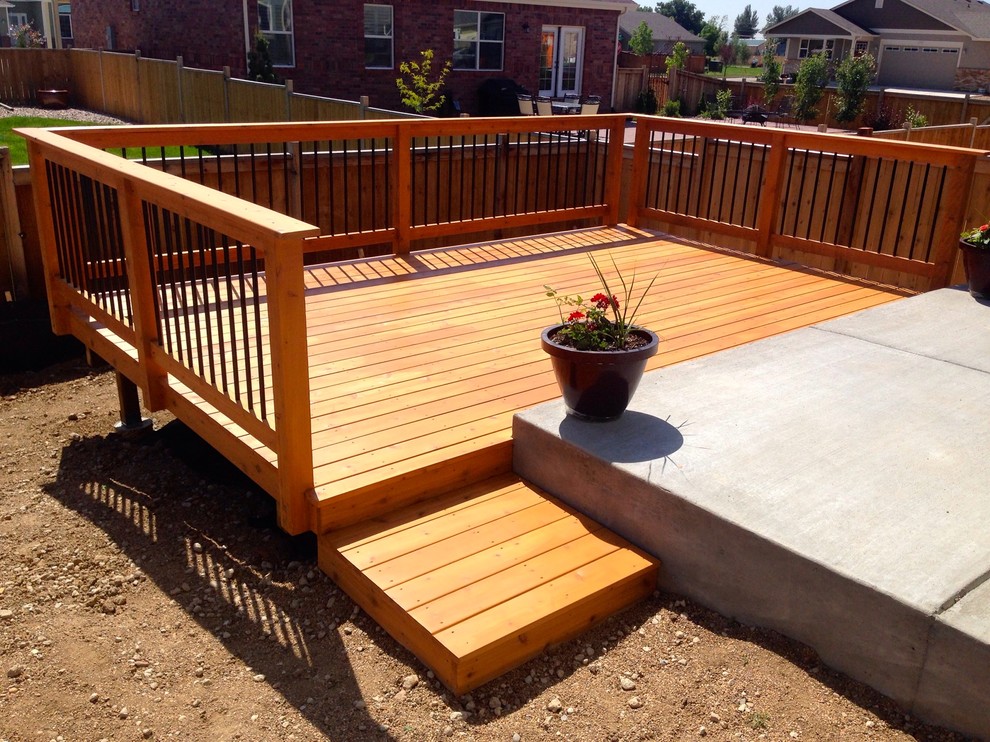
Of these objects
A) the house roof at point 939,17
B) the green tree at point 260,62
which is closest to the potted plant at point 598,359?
the green tree at point 260,62

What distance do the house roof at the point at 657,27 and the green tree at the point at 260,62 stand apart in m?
41.2

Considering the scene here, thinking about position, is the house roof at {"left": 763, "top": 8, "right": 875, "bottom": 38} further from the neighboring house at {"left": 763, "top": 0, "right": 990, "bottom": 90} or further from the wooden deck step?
the wooden deck step

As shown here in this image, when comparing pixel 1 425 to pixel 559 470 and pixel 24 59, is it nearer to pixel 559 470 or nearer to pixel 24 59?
pixel 559 470

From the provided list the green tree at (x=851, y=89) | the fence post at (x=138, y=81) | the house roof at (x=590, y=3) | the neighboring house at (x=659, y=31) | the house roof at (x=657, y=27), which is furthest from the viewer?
the house roof at (x=657, y=27)

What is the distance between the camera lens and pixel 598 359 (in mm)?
3359

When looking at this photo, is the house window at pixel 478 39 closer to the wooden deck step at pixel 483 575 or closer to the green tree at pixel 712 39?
the wooden deck step at pixel 483 575

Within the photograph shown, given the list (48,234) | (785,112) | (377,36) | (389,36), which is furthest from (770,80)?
(48,234)

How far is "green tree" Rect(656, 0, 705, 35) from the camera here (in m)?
75.6

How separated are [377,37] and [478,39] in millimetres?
2494

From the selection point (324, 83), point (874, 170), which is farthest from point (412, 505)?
point (324, 83)

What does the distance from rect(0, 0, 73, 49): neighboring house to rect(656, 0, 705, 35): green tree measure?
2112 inches

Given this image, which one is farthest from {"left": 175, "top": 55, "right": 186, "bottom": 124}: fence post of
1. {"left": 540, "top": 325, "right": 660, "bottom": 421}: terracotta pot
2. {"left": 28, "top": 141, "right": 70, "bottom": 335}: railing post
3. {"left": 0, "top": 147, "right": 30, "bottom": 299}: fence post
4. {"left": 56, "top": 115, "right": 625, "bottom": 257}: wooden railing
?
{"left": 540, "top": 325, "right": 660, "bottom": 421}: terracotta pot

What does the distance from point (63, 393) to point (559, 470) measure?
3535 mm

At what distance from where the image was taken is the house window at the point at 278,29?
1664 centimetres
